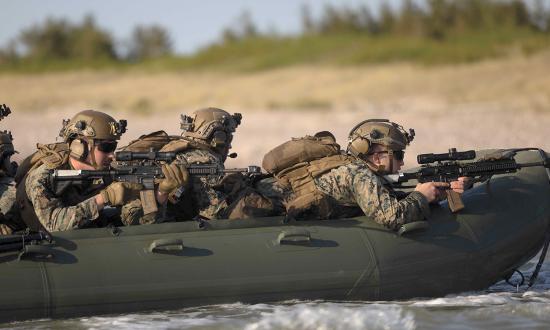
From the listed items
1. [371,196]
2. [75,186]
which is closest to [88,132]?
[75,186]

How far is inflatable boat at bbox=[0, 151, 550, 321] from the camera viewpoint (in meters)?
8.28

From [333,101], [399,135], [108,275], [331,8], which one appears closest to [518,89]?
[333,101]

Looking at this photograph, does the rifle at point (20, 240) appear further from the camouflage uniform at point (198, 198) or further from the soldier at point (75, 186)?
the camouflage uniform at point (198, 198)

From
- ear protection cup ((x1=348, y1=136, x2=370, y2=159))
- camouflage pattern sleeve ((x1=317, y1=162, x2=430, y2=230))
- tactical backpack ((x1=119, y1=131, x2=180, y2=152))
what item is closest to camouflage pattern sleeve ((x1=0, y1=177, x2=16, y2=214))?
tactical backpack ((x1=119, y1=131, x2=180, y2=152))

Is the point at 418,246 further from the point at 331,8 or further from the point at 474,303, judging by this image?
the point at 331,8

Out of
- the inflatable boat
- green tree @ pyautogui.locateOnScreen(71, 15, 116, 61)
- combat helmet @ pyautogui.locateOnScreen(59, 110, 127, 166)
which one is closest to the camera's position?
the inflatable boat

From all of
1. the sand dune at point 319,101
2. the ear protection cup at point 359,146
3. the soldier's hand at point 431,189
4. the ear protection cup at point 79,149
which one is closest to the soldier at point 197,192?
the ear protection cup at point 79,149

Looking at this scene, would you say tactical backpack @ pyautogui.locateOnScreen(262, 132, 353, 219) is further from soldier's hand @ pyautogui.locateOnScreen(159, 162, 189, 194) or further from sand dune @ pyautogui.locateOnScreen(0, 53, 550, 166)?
sand dune @ pyautogui.locateOnScreen(0, 53, 550, 166)

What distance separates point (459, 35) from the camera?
30.1 meters

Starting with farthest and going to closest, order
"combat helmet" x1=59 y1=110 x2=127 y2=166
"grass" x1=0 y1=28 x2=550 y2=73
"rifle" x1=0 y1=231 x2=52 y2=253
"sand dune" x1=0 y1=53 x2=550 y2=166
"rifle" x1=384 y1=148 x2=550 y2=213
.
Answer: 1. "grass" x1=0 y1=28 x2=550 y2=73
2. "sand dune" x1=0 y1=53 x2=550 y2=166
3. "rifle" x1=384 y1=148 x2=550 y2=213
4. "combat helmet" x1=59 y1=110 x2=127 y2=166
5. "rifle" x1=0 y1=231 x2=52 y2=253

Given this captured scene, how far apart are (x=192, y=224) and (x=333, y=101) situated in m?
19.0

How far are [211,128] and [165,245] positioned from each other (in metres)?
1.44

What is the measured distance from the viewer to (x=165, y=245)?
8.50 meters

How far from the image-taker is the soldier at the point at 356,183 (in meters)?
9.00
